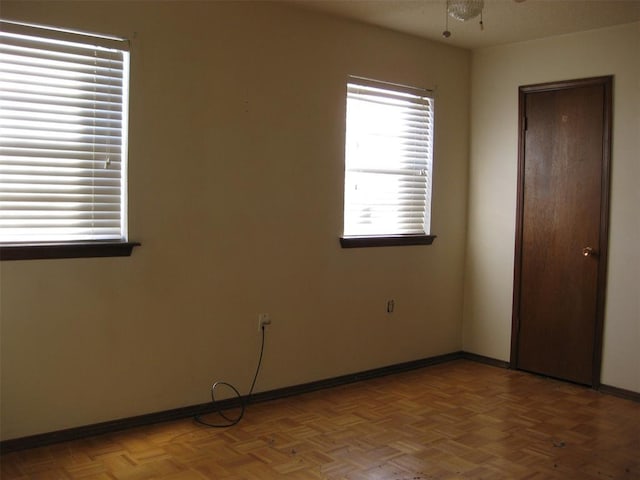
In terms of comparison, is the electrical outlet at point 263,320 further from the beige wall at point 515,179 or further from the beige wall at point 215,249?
the beige wall at point 515,179

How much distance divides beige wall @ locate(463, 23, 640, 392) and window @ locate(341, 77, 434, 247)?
1.58 ft

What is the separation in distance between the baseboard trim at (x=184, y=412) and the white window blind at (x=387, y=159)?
1.02m

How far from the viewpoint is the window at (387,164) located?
4.36 meters

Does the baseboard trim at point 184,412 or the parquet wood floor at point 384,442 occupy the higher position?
the baseboard trim at point 184,412

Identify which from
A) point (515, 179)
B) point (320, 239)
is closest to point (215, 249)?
point (320, 239)

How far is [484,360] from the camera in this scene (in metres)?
5.02

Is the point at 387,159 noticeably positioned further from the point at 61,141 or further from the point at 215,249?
the point at 61,141

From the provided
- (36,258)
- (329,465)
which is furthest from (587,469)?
(36,258)

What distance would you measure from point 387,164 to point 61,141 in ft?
7.50

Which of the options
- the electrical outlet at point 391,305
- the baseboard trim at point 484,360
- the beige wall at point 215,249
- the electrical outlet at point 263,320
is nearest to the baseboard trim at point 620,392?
the baseboard trim at point 484,360

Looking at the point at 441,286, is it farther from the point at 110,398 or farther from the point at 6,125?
the point at 6,125

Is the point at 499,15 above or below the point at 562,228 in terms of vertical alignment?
above

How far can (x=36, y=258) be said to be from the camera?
120 inches

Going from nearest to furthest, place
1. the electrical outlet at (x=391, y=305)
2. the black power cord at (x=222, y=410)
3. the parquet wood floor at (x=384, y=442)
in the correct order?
1. the parquet wood floor at (x=384, y=442)
2. the black power cord at (x=222, y=410)
3. the electrical outlet at (x=391, y=305)
